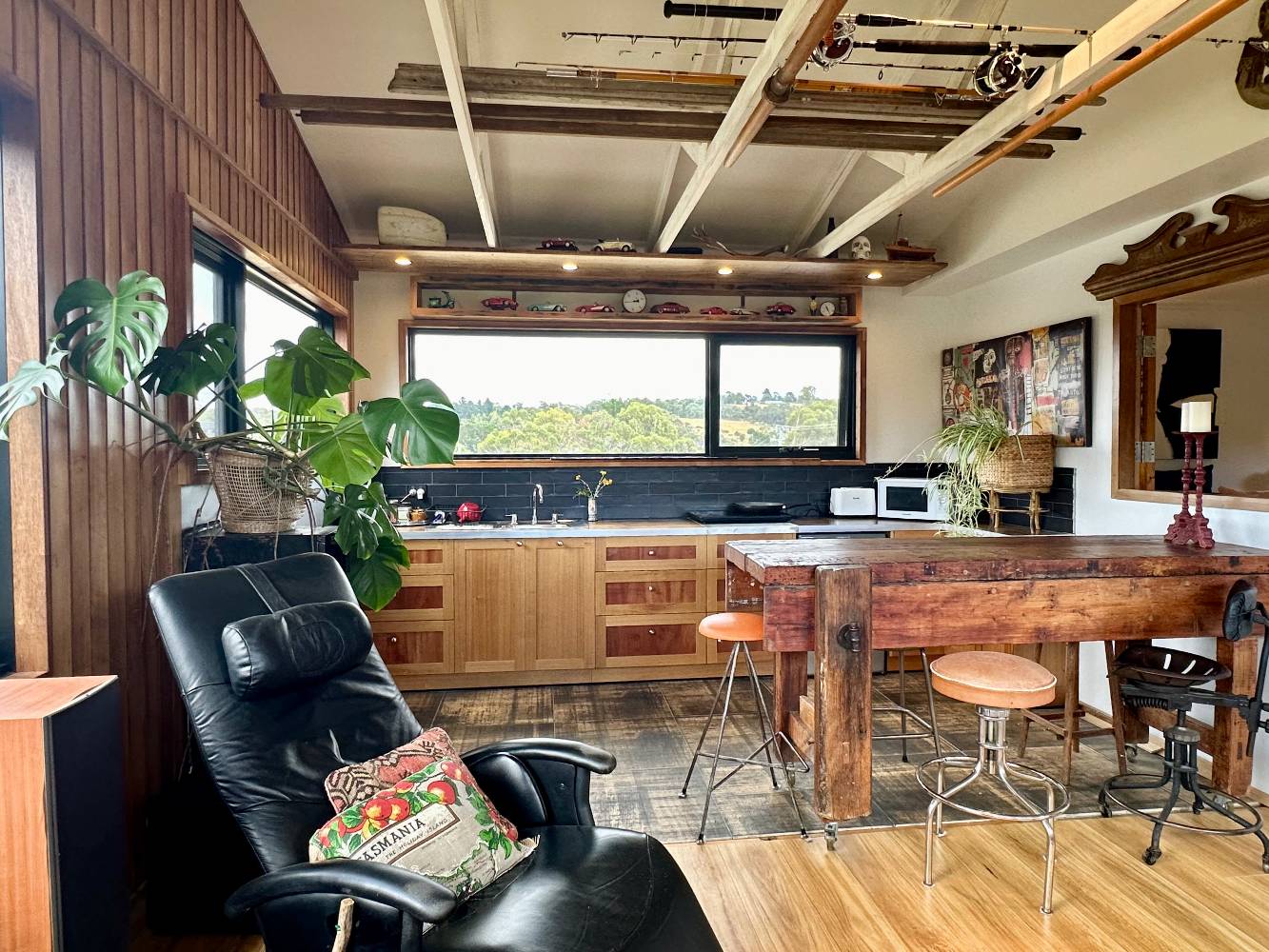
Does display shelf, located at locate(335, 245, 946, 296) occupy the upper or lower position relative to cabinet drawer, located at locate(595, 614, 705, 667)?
upper

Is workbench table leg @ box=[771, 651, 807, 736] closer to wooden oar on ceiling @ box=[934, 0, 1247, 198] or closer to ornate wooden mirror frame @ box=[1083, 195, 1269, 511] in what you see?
ornate wooden mirror frame @ box=[1083, 195, 1269, 511]

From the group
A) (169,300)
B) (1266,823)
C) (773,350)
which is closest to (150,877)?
(169,300)

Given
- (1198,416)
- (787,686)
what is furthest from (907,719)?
(1198,416)

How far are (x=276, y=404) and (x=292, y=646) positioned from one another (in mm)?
897

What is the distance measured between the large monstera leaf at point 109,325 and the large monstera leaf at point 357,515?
909 mm

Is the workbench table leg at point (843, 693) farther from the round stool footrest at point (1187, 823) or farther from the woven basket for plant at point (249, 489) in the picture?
the woven basket for plant at point (249, 489)

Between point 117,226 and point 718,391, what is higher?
point 117,226

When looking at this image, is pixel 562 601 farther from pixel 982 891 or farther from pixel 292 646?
pixel 982 891

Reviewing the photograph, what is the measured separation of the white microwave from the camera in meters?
4.50

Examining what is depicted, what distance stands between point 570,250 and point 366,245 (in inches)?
44.6

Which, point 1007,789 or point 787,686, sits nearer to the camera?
point 1007,789

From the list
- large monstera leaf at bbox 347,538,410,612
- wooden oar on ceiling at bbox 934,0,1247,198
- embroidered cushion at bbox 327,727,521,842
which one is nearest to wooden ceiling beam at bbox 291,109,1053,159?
wooden oar on ceiling at bbox 934,0,1247,198

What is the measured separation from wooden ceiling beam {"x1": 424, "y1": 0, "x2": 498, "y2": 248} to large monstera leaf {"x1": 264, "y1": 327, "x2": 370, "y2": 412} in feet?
3.05

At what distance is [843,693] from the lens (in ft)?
7.48
